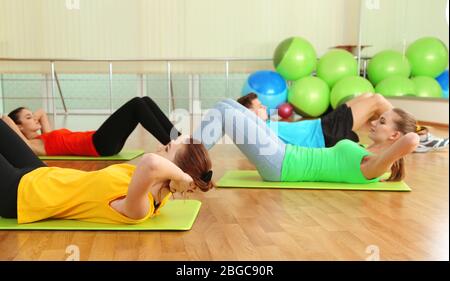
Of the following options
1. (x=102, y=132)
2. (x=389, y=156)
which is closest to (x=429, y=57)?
(x=389, y=156)

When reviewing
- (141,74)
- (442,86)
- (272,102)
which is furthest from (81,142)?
(141,74)

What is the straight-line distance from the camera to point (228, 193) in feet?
6.57

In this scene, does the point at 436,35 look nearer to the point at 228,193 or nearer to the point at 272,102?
the point at 272,102

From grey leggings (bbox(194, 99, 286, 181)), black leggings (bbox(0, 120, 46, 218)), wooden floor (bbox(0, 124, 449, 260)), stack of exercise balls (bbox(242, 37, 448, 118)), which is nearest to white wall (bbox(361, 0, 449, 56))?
stack of exercise balls (bbox(242, 37, 448, 118))

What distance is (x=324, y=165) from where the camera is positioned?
2107 mm

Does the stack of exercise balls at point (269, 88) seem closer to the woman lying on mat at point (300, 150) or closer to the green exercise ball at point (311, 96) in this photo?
the green exercise ball at point (311, 96)

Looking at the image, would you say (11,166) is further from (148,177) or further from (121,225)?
(148,177)

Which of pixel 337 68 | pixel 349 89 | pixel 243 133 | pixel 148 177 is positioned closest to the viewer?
pixel 148 177

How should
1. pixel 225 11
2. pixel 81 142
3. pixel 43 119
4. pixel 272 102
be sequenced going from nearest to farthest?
pixel 81 142 < pixel 43 119 < pixel 272 102 < pixel 225 11

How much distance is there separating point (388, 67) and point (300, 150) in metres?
3.30

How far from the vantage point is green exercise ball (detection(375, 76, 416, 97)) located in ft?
14.7

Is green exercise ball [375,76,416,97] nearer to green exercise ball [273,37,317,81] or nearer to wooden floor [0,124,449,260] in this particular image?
green exercise ball [273,37,317,81]

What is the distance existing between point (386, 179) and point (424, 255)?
0.99 meters

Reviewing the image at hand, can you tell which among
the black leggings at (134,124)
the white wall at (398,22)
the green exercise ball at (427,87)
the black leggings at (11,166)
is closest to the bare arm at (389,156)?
the black leggings at (134,124)
